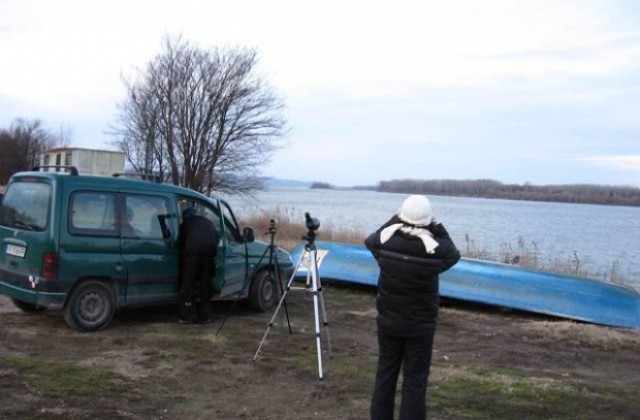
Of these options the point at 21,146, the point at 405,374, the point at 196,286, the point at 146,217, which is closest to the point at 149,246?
the point at 146,217

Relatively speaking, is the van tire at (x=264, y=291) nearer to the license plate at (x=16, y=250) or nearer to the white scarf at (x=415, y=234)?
the license plate at (x=16, y=250)

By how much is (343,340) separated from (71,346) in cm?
320

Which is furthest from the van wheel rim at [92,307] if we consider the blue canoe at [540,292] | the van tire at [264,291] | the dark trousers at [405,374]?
the blue canoe at [540,292]

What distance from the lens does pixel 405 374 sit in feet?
16.4

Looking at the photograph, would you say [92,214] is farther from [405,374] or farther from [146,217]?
[405,374]

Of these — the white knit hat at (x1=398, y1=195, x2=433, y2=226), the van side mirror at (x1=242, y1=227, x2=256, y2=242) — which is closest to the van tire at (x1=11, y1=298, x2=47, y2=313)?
the van side mirror at (x1=242, y1=227, x2=256, y2=242)

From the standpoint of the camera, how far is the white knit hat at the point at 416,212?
497 centimetres

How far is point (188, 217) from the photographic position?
8938 millimetres

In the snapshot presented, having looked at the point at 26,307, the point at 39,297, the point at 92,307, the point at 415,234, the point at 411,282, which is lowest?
the point at 26,307

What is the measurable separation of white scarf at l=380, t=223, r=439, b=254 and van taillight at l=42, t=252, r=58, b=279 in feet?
14.5

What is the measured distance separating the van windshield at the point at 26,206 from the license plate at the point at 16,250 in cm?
24

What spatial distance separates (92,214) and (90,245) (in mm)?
387

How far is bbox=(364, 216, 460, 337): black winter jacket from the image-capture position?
192 inches

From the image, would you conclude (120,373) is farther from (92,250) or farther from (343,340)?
(343,340)
